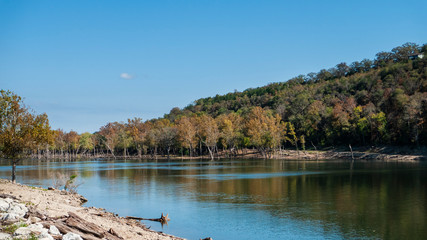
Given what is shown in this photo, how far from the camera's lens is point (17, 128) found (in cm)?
3347

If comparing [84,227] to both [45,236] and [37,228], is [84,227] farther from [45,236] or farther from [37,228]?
[45,236]

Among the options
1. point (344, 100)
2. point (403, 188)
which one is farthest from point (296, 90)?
point (403, 188)

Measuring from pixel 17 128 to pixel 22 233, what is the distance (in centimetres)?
2347

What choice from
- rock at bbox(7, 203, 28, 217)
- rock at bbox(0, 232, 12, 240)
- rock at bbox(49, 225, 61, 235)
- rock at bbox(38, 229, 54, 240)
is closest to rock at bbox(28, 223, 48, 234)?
rock at bbox(49, 225, 61, 235)

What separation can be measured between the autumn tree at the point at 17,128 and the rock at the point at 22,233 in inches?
861

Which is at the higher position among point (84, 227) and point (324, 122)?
point (324, 122)

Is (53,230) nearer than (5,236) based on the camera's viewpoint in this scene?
No

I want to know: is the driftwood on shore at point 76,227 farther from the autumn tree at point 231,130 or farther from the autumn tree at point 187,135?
the autumn tree at point 187,135

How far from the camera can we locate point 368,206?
2981 cm

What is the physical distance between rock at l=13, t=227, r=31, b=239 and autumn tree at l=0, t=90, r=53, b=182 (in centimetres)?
2188

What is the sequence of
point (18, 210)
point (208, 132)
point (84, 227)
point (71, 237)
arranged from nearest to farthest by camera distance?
point (71, 237), point (84, 227), point (18, 210), point (208, 132)

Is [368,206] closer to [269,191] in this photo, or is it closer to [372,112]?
[269,191]

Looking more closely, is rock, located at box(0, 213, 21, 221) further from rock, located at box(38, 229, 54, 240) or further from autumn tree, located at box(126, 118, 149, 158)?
autumn tree, located at box(126, 118, 149, 158)

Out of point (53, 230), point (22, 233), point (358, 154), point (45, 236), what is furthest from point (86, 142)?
point (45, 236)
